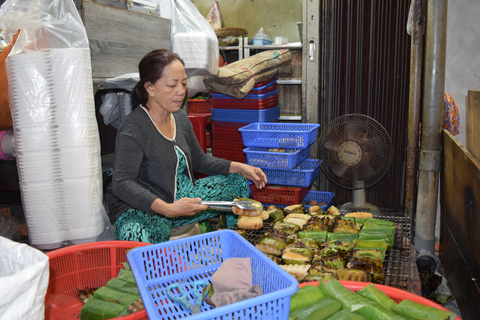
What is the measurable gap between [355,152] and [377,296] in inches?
97.2

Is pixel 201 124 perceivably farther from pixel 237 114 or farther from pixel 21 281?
pixel 21 281

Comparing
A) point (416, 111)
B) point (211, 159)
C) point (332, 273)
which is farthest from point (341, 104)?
point (332, 273)

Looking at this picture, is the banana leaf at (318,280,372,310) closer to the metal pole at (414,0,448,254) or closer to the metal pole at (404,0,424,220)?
the metal pole at (414,0,448,254)

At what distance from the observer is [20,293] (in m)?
0.94

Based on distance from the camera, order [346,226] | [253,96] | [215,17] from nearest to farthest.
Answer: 1. [346,226]
2. [253,96]
3. [215,17]

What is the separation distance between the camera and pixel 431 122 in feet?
11.0

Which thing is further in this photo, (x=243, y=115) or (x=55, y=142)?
(x=243, y=115)

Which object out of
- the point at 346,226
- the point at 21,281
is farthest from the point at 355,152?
the point at 21,281

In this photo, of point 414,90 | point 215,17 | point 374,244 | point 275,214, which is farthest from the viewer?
point 215,17

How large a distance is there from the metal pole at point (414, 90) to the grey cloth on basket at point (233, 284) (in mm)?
2861

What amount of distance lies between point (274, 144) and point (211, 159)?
0.78 meters

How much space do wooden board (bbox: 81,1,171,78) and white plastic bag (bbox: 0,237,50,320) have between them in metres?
2.28

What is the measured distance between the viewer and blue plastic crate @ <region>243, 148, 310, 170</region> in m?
3.75

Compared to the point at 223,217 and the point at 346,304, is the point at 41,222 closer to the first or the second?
the point at 223,217
